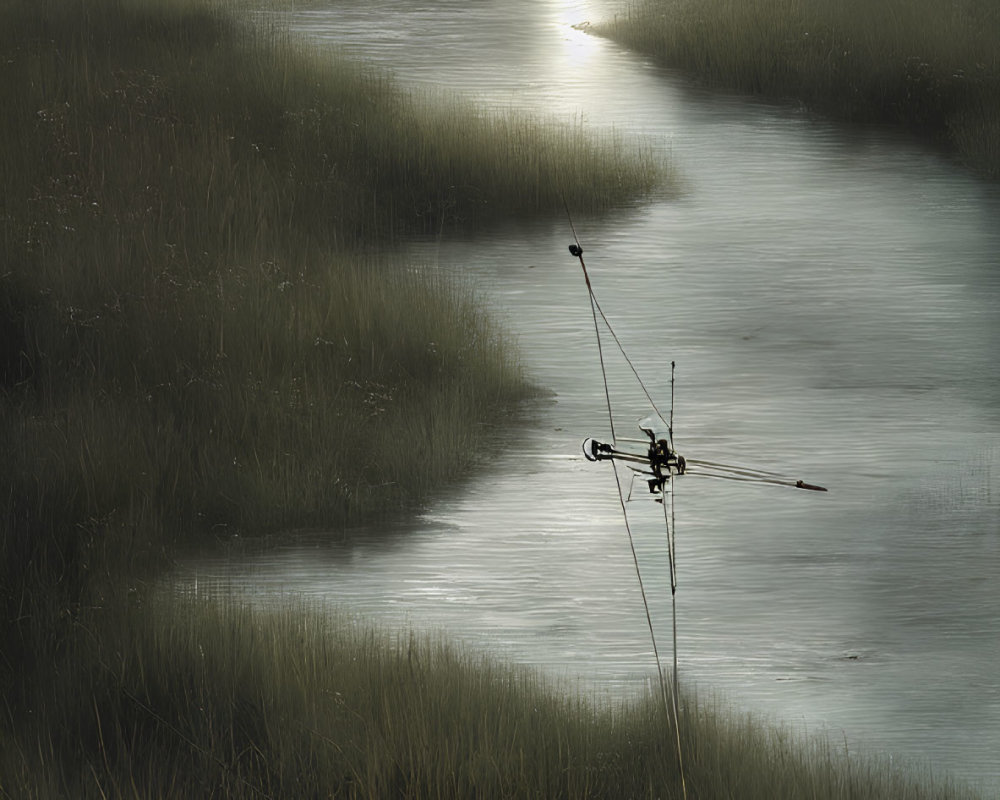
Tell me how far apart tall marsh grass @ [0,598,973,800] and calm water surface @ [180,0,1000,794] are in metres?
0.29

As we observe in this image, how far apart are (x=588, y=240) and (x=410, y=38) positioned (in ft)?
24.4

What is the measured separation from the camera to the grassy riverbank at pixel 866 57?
1302 cm

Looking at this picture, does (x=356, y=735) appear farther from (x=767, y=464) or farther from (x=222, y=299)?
(x=222, y=299)

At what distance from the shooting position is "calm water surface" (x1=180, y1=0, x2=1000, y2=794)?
189 inches

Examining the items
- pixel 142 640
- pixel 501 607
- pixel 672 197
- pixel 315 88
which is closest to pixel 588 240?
pixel 672 197

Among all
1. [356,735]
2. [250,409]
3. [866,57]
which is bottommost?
[866,57]

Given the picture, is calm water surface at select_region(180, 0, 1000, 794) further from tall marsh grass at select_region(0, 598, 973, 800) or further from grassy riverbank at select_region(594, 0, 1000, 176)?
grassy riverbank at select_region(594, 0, 1000, 176)

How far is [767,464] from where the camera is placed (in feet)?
20.9

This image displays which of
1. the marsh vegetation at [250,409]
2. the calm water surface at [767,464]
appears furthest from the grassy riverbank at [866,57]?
the marsh vegetation at [250,409]

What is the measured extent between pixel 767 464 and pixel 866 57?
27.0 ft

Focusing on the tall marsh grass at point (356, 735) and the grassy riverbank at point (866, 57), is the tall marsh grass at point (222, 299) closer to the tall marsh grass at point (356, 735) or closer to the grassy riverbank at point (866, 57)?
the tall marsh grass at point (356, 735)

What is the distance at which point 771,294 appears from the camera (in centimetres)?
895

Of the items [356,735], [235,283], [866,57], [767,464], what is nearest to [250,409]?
[235,283]

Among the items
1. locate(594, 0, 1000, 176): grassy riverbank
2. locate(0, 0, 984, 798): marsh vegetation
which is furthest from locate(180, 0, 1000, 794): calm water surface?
locate(594, 0, 1000, 176): grassy riverbank
